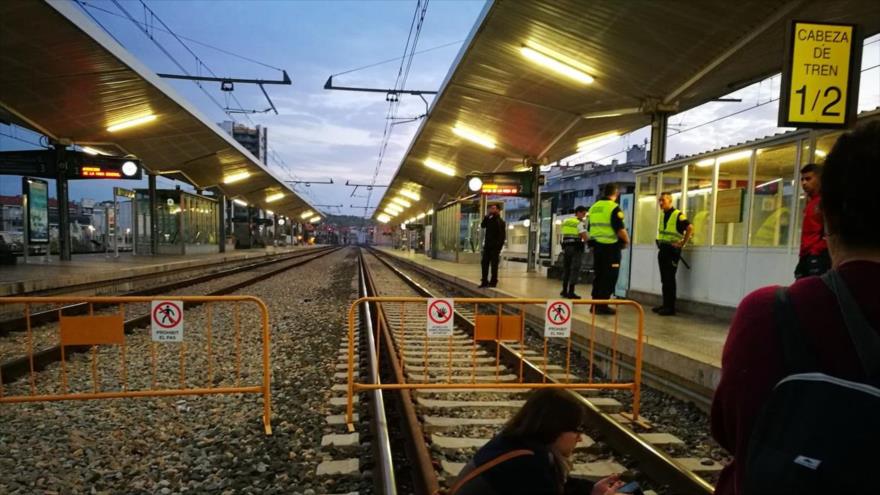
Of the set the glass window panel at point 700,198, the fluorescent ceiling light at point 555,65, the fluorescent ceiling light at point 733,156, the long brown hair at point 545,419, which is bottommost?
the long brown hair at point 545,419

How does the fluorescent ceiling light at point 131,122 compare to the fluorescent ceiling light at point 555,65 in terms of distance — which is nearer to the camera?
the fluorescent ceiling light at point 555,65

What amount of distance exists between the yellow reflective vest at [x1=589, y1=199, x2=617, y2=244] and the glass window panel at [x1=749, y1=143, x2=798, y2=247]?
1.96 meters

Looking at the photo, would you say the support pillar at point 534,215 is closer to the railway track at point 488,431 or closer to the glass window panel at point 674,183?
the glass window panel at point 674,183

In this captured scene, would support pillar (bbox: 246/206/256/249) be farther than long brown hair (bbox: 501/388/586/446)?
Yes

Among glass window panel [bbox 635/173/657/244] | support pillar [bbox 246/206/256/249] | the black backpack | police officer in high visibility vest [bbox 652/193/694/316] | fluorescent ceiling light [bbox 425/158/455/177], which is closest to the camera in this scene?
the black backpack

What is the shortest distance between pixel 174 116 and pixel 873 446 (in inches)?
777

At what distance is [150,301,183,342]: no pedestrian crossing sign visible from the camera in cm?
452

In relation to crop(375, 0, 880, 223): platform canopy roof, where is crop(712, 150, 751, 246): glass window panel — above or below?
below

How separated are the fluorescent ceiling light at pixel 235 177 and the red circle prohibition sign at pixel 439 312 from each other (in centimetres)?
2799

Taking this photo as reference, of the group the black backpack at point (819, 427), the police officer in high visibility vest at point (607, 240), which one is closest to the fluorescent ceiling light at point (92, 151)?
the police officer in high visibility vest at point (607, 240)

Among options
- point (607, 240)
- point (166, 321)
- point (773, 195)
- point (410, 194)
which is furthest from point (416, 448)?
point (410, 194)

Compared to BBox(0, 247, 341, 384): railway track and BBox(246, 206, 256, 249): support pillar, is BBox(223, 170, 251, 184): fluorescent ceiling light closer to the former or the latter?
BBox(246, 206, 256, 249): support pillar

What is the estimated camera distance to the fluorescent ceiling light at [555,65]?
34.0 ft

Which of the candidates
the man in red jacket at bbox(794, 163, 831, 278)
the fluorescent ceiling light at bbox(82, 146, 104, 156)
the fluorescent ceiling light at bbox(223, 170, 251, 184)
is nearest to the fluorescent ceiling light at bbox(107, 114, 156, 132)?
the fluorescent ceiling light at bbox(82, 146, 104, 156)
